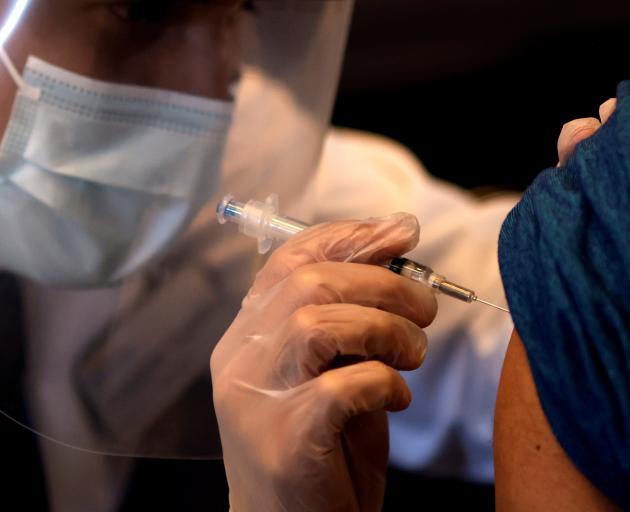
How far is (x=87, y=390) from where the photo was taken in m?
0.99

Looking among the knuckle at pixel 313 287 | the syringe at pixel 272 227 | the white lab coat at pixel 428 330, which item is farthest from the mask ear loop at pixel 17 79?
the knuckle at pixel 313 287

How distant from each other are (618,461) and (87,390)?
69 centimetres

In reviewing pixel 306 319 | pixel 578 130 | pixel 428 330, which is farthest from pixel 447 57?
pixel 306 319

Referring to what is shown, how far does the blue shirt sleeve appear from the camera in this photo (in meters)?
0.57

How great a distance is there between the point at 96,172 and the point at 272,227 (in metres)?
0.36

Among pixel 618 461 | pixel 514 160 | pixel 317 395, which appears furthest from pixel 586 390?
pixel 514 160

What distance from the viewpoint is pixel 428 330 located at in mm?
1246

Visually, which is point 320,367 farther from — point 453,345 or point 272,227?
point 453,345

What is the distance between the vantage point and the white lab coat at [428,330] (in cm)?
97

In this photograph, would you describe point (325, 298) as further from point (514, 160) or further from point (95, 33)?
point (514, 160)

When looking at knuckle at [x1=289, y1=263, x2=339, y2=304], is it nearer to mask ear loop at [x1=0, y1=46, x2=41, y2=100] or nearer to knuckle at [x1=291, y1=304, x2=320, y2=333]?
knuckle at [x1=291, y1=304, x2=320, y2=333]

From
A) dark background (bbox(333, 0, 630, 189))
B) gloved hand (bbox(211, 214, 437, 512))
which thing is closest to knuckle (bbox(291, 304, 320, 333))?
gloved hand (bbox(211, 214, 437, 512))

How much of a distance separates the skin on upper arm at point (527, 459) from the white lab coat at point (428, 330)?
0.35 metres

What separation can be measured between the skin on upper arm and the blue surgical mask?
596 mm
